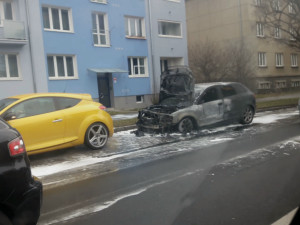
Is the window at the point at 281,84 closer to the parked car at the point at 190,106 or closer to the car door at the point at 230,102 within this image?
the parked car at the point at 190,106

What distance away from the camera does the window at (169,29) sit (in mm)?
23688

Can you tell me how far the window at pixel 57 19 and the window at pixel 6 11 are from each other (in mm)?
1770

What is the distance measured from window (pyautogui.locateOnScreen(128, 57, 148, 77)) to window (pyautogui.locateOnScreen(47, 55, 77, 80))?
439 centimetres

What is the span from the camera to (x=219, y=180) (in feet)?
15.9

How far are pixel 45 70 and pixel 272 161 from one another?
1450 cm

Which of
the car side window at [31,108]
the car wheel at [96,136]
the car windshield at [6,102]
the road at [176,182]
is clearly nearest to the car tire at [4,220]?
the road at [176,182]

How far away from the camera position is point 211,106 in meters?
9.61

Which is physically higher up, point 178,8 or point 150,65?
point 178,8

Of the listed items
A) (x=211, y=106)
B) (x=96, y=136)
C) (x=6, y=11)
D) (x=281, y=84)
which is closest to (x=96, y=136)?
(x=96, y=136)

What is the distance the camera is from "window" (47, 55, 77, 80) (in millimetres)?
17781

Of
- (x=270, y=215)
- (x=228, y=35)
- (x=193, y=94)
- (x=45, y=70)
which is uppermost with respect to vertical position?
(x=228, y=35)

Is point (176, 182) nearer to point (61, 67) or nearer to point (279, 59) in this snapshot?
point (61, 67)

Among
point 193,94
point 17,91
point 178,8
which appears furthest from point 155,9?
point 193,94

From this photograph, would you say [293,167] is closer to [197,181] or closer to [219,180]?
[219,180]
